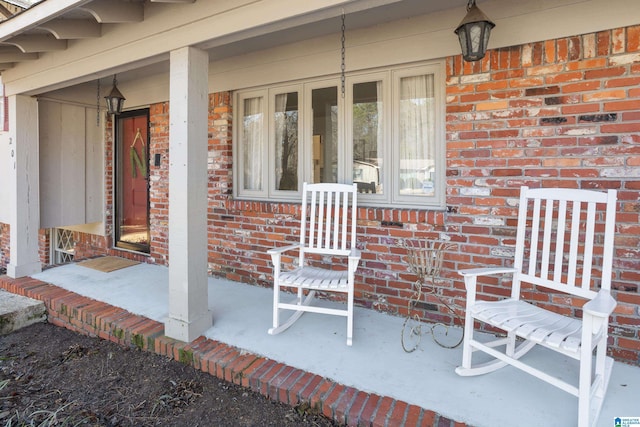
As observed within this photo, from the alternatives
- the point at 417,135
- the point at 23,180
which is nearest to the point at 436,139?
the point at 417,135

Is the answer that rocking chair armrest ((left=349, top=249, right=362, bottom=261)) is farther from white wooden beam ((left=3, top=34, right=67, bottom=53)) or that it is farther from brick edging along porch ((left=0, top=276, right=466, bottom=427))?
white wooden beam ((left=3, top=34, right=67, bottom=53))

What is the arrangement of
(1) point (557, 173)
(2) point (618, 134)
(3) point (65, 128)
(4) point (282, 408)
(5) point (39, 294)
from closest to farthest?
(4) point (282, 408) → (2) point (618, 134) → (1) point (557, 173) → (5) point (39, 294) → (3) point (65, 128)

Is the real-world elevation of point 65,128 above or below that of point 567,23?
below

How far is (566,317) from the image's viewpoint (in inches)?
77.5

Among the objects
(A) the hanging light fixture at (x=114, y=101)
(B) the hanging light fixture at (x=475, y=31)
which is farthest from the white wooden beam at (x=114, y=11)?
(B) the hanging light fixture at (x=475, y=31)

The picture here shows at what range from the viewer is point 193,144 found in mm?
2418

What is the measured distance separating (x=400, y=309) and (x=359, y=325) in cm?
41

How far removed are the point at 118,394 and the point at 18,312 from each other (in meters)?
1.69

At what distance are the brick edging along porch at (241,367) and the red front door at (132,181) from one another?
4.95 ft

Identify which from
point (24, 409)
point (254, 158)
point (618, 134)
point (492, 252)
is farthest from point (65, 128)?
point (618, 134)

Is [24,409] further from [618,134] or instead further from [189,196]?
[618,134]

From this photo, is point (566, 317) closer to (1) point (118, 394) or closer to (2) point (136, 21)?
(1) point (118, 394)

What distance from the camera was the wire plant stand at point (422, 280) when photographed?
2.36 metres

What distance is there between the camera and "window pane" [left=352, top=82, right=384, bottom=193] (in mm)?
3053
